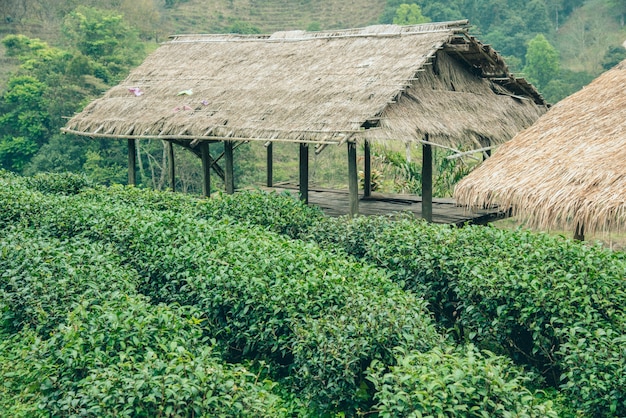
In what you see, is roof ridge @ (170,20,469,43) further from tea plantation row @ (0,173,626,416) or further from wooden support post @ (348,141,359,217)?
tea plantation row @ (0,173,626,416)

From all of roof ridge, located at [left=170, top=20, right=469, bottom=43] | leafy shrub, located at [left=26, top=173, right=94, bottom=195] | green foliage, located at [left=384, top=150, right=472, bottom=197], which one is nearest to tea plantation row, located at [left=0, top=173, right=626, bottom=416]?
leafy shrub, located at [left=26, top=173, right=94, bottom=195]

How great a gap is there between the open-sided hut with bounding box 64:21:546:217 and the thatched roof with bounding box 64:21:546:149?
0.02 meters

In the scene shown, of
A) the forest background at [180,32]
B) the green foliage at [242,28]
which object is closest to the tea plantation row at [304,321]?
the forest background at [180,32]

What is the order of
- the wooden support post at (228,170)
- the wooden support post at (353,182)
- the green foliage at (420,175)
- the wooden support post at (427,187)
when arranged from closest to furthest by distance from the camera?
the wooden support post at (353,182) → the wooden support post at (427,187) → the wooden support post at (228,170) → the green foliage at (420,175)

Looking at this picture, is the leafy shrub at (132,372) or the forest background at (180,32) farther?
the forest background at (180,32)

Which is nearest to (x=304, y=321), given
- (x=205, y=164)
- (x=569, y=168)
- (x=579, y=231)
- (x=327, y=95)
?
(x=579, y=231)

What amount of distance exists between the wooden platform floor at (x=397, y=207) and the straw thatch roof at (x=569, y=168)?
6.08ft

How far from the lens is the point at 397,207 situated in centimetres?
1191

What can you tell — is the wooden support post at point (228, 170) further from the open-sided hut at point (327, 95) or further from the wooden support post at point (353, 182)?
the wooden support post at point (353, 182)

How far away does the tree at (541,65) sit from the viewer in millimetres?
38688

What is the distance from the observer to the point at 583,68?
135 ft

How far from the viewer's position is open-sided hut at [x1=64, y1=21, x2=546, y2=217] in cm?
951

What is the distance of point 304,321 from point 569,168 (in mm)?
3817

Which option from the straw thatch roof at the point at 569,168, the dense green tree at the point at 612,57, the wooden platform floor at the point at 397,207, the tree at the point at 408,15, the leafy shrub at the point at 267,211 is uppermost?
the tree at the point at 408,15
